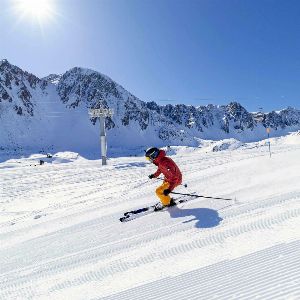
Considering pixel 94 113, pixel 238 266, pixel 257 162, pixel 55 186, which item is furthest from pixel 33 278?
pixel 94 113

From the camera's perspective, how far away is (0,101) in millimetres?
128125

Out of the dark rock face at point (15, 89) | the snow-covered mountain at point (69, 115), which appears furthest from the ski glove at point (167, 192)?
the dark rock face at point (15, 89)

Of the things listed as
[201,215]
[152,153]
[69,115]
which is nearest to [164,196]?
[152,153]

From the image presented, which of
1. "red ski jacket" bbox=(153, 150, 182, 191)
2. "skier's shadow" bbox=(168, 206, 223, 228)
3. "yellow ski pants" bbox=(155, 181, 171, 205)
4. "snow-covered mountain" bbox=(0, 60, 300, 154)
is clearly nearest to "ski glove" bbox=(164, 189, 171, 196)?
"yellow ski pants" bbox=(155, 181, 171, 205)

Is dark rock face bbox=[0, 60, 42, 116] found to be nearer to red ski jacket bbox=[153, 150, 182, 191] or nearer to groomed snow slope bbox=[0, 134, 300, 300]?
groomed snow slope bbox=[0, 134, 300, 300]

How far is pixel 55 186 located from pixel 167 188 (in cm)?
1479

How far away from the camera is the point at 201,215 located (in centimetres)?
727

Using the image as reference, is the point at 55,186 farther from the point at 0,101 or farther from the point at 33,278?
the point at 0,101

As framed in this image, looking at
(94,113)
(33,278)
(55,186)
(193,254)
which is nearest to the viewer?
(193,254)

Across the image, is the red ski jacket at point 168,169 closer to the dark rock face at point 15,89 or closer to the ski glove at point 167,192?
the ski glove at point 167,192

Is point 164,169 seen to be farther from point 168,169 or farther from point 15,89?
point 15,89

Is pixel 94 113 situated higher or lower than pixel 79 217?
higher

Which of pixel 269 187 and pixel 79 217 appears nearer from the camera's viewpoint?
pixel 269 187

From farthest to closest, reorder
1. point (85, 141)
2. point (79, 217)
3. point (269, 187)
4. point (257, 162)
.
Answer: point (85, 141) < point (257, 162) < point (79, 217) < point (269, 187)
